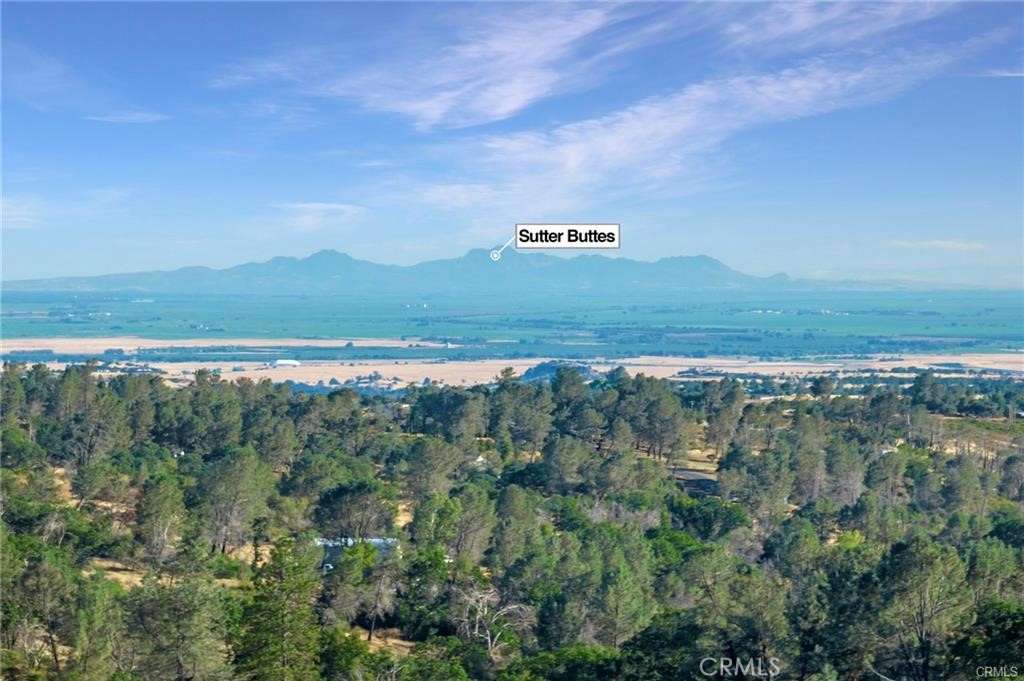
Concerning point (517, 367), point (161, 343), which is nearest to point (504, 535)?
point (517, 367)

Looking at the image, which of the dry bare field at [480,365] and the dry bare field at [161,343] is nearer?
the dry bare field at [480,365]

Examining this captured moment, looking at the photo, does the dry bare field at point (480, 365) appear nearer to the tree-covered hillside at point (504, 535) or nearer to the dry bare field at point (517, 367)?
the dry bare field at point (517, 367)

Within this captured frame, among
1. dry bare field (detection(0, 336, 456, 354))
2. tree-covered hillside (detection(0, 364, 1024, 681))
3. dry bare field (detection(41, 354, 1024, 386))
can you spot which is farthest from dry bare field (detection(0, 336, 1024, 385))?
tree-covered hillside (detection(0, 364, 1024, 681))

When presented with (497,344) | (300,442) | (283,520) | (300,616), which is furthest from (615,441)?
(497,344)

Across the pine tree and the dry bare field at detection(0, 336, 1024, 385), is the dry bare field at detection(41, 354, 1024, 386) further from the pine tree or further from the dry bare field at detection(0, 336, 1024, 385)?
the pine tree

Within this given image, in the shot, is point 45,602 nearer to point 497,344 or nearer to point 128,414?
point 128,414

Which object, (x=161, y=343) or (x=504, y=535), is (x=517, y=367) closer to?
(x=161, y=343)

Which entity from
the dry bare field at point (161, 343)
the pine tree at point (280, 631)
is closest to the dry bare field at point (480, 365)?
the dry bare field at point (161, 343)

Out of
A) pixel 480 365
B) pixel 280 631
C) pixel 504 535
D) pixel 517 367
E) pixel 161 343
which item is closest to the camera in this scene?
pixel 280 631
